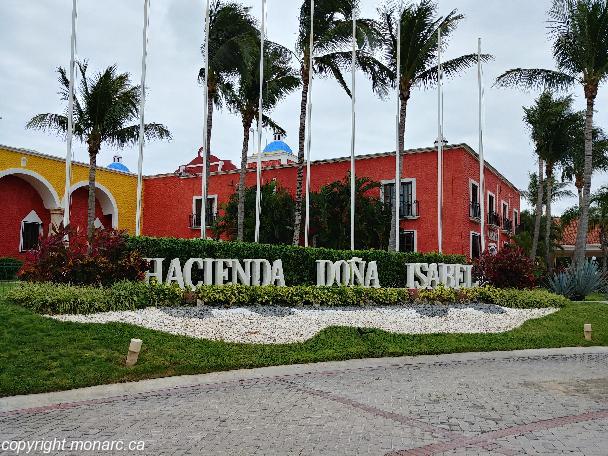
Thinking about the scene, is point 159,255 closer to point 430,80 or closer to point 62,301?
point 62,301

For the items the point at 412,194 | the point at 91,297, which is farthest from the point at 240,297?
the point at 412,194

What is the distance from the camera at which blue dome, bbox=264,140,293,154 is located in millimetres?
39875

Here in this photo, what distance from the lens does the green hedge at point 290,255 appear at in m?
14.0

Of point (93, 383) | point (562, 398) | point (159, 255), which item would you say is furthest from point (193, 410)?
point (159, 255)

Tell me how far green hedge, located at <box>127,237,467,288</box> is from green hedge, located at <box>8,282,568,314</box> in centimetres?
114

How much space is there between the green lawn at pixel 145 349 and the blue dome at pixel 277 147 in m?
28.3

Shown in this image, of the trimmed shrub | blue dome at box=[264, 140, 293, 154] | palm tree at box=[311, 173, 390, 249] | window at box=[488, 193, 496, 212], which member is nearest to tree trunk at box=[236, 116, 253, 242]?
→ palm tree at box=[311, 173, 390, 249]

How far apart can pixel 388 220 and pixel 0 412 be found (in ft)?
73.5

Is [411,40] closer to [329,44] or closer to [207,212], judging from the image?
[329,44]

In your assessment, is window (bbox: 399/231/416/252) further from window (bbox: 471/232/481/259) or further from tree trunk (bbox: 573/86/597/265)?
tree trunk (bbox: 573/86/597/265)

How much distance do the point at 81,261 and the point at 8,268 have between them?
12.4m

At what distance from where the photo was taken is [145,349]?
357 inches

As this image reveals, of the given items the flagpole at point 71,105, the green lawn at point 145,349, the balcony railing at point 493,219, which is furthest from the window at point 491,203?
the flagpole at point 71,105

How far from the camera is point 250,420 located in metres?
6.12
